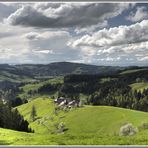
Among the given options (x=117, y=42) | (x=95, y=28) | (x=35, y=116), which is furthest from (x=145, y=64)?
(x=35, y=116)

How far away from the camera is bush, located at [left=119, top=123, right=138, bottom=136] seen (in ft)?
70.6

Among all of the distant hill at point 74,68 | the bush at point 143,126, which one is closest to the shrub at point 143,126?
the bush at point 143,126

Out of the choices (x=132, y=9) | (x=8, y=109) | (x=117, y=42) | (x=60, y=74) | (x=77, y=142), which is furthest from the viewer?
(x=8, y=109)

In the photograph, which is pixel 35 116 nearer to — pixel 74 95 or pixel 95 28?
pixel 74 95

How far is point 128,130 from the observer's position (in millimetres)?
22375

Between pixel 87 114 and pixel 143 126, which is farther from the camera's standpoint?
pixel 87 114

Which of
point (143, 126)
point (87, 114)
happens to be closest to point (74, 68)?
point (143, 126)

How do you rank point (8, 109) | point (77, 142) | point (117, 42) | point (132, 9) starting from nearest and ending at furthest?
point (77, 142), point (132, 9), point (117, 42), point (8, 109)

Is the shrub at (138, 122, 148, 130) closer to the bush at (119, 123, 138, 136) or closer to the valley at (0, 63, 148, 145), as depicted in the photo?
the valley at (0, 63, 148, 145)

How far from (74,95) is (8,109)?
483cm

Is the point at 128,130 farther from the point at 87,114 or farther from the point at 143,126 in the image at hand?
the point at 87,114

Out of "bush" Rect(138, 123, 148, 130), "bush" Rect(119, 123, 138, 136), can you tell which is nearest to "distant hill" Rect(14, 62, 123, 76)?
"bush" Rect(119, 123, 138, 136)

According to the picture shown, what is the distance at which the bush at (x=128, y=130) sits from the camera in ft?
70.6

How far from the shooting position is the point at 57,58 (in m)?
23.0
